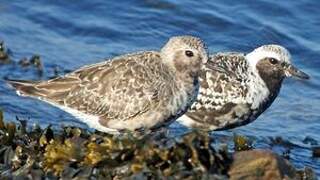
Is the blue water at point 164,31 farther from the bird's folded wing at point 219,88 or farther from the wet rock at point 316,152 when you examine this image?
the bird's folded wing at point 219,88

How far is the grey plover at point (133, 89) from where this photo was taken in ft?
22.0

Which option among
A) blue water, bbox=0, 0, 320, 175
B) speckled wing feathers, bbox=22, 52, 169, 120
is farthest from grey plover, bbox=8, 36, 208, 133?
blue water, bbox=0, 0, 320, 175

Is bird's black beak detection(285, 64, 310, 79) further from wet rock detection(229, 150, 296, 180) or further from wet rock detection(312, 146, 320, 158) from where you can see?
wet rock detection(229, 150, 296, 180)

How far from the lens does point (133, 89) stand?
6.80m

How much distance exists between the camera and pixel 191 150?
18.9 ft

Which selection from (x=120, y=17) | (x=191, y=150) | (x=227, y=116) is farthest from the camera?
(x=120, y=17)

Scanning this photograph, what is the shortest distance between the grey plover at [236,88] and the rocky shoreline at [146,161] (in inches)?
76.3

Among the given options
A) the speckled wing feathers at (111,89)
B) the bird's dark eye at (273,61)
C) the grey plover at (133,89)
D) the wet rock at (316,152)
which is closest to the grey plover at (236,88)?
the bird's dark eye at (273,61)

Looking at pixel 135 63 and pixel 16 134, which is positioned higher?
pixel 135 63

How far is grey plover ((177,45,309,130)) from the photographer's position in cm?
795

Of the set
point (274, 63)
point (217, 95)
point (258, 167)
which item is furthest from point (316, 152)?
point (258, 167)

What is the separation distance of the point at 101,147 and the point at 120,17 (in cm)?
614

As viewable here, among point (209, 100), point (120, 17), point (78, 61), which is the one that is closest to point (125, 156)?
point (209, 100)

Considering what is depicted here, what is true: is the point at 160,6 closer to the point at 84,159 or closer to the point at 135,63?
the point at 135,63
